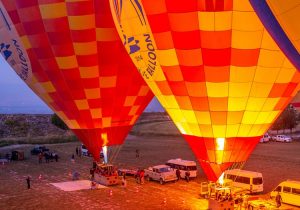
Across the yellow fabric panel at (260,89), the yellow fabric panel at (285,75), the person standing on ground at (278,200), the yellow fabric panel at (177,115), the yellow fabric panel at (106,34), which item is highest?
the yellow fabric panel at (106,34)

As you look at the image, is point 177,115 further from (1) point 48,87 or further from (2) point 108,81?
(1) point 48,87

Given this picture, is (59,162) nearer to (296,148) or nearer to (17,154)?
(17,154)

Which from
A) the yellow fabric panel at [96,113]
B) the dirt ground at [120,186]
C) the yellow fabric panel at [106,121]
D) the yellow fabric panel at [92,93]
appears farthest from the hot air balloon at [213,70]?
the yellow fabric panel at [106,121]

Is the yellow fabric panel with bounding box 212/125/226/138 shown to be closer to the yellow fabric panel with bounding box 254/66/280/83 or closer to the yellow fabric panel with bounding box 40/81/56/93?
the yellow fabric panel with bounding box 254/66/280/83

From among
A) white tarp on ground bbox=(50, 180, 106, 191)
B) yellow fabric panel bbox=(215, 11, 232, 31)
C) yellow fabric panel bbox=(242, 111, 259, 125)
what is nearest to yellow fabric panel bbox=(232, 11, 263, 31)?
yellow fabric panel bbox=(215, 11, 232, 31)

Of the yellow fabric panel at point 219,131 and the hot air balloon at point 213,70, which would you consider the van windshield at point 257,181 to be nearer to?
the hot air balloon at point 213,70

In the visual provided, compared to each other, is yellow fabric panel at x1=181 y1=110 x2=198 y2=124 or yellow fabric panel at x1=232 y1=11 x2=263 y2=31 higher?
yellow fabric panel at x1=232 y1=11 x2=263 y2=31

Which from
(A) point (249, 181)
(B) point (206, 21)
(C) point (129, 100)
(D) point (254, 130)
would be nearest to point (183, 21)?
(B) point (206, 21)
